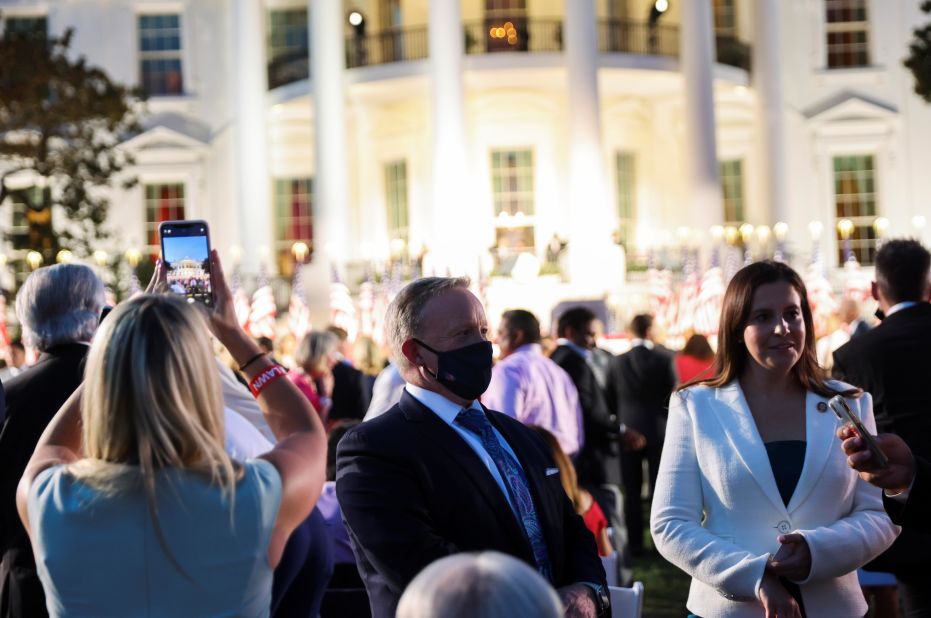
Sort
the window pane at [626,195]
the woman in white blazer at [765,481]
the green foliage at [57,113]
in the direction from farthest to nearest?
the window pane at [626,195] → the green foliage at [57,113] → the woman in white blazer at [765,481]

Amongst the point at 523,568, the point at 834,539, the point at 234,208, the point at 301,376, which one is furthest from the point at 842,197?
the point at 523,568

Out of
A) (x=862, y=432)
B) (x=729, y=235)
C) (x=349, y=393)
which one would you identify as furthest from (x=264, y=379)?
(x=729, y=235)

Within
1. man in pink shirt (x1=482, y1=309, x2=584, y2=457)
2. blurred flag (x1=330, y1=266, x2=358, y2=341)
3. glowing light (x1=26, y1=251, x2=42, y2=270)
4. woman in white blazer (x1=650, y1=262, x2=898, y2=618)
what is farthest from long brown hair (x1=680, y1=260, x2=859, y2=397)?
glowing light (x1=26, y1=251, x2=42, y2=270)

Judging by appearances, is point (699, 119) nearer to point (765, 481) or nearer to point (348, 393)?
point (348, 393)

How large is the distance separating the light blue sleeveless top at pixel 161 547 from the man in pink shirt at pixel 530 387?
535 cm

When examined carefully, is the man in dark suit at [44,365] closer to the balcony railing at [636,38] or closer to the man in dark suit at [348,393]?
the man in dark suit at [348,393]

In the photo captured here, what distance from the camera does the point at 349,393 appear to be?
36.7ft

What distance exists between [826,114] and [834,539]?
30.0 metres

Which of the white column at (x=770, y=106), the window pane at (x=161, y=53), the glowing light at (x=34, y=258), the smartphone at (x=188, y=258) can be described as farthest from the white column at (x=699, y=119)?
the smartphone at (x=188, y=258)

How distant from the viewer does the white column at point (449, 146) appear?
91.4 ft

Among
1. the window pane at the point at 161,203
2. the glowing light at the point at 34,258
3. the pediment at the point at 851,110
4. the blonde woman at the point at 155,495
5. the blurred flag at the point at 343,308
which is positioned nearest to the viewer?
the blonde woman at the point at 155,495

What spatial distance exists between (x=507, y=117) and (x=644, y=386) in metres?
19.9

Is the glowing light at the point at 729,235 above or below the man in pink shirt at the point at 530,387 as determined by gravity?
above

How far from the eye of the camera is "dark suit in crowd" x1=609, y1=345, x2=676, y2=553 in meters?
12.1
